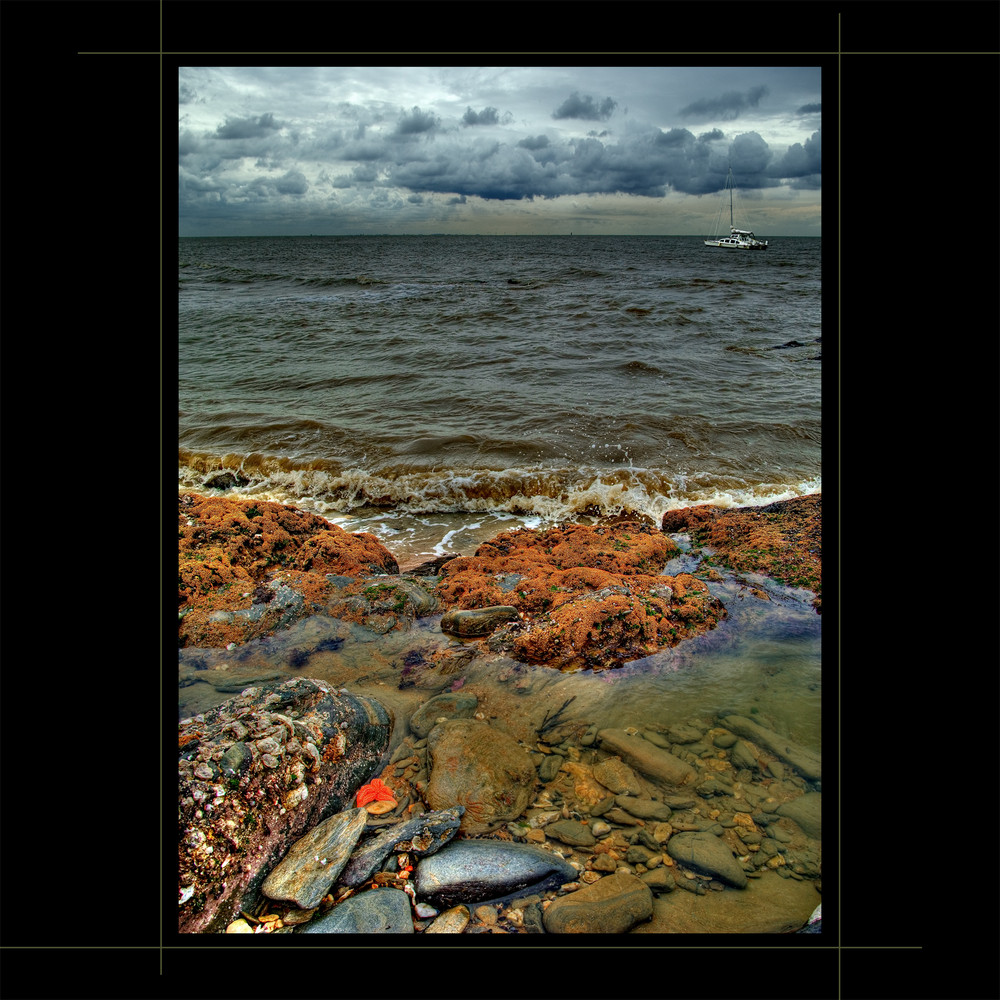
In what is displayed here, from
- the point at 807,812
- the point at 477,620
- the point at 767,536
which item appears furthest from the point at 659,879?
the point at 767,536

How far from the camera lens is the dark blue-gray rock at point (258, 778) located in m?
2.13

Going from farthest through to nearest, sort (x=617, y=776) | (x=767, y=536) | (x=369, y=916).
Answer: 1. (x=767, y=536)
2. (x=617, y=776)
3. (x=369, y=916)

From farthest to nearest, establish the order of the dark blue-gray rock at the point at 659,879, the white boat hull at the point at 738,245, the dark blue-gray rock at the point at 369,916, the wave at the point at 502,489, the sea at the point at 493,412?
the white boat hull at the point at 738,245 → the sea at the point at 493,412 → the wave at the point at 502,489 → the dark blue-gray rock at the point at 659,879 → the dark blue-gray rock at the point at 369,916

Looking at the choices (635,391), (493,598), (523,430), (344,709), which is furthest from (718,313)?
(344,709)

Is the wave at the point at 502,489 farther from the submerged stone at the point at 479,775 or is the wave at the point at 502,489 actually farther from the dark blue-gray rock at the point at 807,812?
the dark blue-gray rock at the point at 807,812

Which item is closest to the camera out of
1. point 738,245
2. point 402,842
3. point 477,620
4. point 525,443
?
point 402,842

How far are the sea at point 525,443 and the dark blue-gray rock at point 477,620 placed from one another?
0.15 meters

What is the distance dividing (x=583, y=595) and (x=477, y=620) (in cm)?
80

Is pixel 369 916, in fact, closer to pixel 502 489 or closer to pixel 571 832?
pixel 571 832

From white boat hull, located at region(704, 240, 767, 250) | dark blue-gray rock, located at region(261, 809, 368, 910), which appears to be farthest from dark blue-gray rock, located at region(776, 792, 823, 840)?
white boat hull, located at region(704, 240, 767, 250)

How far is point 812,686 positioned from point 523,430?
6499 mm

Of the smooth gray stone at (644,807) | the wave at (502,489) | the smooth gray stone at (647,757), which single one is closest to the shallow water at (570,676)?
the smooth gray stone at (647,757)

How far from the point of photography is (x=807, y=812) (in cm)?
260
